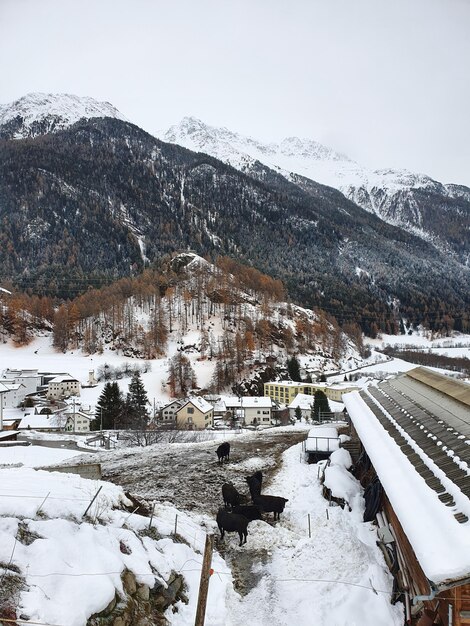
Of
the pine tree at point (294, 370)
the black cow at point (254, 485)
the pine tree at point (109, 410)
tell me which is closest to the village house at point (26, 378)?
the pine tree at point (109, 410)

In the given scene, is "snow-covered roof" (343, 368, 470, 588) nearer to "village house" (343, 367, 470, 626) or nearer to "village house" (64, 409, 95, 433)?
"village house" (343, 367, 470, 626)

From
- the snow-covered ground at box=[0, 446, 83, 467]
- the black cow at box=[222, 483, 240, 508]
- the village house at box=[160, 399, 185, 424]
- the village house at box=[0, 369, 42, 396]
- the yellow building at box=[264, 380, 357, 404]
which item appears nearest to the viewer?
the black cow at box=[222, 483, 240, 508]

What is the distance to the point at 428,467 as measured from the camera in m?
9.03

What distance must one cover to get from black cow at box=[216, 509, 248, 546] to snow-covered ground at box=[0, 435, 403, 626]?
276mm

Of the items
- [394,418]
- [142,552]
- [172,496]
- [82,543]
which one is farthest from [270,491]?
[82,543]

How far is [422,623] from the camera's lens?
6.36 metres

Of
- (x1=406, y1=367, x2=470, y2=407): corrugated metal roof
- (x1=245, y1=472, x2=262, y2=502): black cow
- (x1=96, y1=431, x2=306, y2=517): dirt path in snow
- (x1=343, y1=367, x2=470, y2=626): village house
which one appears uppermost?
(x1=406, y1=367, x2=470, y2=407): corrugated metal roof

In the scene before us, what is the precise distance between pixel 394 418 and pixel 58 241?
562 feet

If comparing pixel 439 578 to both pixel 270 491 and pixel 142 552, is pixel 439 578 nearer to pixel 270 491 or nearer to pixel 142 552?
pixel 142 552

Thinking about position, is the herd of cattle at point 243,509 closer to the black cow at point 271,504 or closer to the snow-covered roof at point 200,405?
the black cow at point 271,504

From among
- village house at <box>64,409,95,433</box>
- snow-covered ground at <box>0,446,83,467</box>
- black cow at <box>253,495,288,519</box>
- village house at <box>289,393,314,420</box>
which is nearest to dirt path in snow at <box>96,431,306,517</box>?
black cow at <box>253,495,288,519</box>

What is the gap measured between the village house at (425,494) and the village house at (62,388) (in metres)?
62.7

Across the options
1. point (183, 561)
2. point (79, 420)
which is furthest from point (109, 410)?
point (183, 561)

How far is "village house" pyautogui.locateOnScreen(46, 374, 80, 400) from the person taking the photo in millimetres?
67438
